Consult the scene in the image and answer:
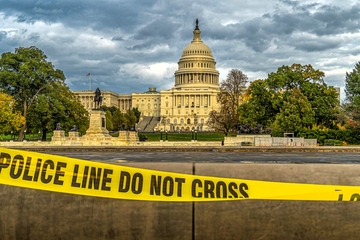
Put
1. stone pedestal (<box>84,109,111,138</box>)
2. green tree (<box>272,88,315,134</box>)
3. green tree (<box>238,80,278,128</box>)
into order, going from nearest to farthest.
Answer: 1. green tree (<box>272,88,315,134</box>)
2. stone pedestal (<box>84,109,111,138</box>)
3. green tree (<box>238,80,278,128</box>)

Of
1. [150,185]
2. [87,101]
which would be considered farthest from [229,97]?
[87,101]

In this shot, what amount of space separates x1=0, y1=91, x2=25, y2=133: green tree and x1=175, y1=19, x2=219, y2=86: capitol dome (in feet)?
354

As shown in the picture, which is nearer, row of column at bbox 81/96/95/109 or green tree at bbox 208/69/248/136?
green tree at bbox 208/69/248/136

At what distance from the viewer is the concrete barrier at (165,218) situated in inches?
177

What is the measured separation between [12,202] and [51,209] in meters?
0.40

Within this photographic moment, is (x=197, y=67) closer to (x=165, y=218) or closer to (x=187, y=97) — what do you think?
(x=187, y=97)

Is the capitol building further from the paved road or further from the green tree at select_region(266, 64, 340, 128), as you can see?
the paved road

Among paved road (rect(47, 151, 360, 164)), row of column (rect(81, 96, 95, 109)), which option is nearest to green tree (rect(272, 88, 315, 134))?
paved road (rect(47, 151, 360, 164))

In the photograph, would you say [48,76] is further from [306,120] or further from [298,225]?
[298,225]

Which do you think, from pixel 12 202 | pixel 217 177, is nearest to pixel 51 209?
pixel 12 202

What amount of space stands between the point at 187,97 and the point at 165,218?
152 metres

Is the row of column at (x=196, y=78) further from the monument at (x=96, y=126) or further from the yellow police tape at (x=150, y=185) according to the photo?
the yellow police tape at (x=150, y=185)

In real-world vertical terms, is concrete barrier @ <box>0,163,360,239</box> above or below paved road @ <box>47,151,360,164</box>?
above

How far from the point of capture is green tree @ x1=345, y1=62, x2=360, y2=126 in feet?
171
